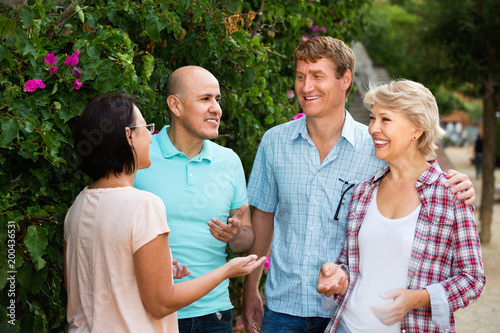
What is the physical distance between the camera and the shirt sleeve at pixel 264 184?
3.01m

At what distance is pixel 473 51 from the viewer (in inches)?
387

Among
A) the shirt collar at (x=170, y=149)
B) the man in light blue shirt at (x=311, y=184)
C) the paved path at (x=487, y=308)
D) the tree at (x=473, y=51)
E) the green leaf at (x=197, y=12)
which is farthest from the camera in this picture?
the tree at (x=473, y=51)

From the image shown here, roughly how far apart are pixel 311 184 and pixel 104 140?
1189 millimetres

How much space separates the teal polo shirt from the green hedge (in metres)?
0.34

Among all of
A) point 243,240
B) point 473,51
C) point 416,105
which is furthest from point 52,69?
point 473,51

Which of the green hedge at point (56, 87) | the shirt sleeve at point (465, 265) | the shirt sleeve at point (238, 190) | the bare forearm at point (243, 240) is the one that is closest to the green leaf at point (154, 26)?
the green hedge at point (56, 87)

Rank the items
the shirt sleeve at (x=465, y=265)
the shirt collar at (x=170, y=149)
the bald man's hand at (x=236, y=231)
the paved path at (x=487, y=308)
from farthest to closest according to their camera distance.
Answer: the paved path at (x=487, y=308) < the shirt collar at (x=170, y=149) < the bald man's hand at (x=236, y=231) < the shirt sleeve at (x=465, y=265)

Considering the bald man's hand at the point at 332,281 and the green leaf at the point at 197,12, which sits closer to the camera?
the bald man's hand at the point at 332,281

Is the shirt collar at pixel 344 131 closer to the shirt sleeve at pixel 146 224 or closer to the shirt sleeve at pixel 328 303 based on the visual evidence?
the shirt sleeve at pixel 328 303

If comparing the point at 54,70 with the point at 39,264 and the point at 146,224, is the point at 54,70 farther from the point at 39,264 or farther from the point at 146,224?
the point at 146,224

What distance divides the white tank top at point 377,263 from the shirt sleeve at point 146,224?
3.19ft

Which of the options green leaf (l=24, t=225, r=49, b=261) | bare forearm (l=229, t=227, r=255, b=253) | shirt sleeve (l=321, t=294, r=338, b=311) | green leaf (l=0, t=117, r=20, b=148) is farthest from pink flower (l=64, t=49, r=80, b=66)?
shirt sleeve (l=321, t=294, r=338, b=311)

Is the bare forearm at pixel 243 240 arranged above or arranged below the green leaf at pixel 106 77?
below

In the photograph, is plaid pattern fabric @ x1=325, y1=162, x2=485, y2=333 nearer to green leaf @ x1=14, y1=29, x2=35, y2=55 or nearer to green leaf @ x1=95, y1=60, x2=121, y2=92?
green leaf @ x1=95, y1=60, x2=121, y2=92
